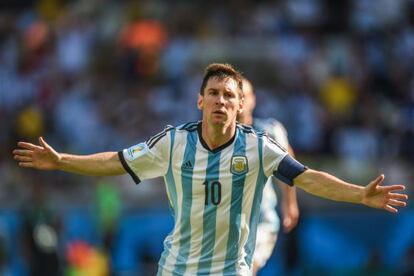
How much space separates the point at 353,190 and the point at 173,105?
1033 centimetres

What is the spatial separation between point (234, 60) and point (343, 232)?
3.55 meters

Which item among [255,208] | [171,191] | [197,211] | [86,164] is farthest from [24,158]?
[255,208]

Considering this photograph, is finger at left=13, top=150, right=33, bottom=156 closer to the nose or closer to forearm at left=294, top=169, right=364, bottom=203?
the nose

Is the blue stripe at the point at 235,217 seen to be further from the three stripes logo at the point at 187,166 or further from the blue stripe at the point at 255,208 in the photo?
the three stripes logo at the point at 187,166

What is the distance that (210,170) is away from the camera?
23.5ft

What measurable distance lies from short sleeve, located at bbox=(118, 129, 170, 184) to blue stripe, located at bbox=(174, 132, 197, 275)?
0.14m

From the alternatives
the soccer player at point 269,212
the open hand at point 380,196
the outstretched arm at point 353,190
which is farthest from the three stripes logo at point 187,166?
the soccer player at point 269,212

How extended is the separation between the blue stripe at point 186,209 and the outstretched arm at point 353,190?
27.0 inches

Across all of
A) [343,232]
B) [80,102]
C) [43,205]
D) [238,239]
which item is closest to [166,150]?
[238,239]

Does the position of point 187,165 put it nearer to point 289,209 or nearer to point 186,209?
point 186,209

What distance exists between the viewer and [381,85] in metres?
17.6

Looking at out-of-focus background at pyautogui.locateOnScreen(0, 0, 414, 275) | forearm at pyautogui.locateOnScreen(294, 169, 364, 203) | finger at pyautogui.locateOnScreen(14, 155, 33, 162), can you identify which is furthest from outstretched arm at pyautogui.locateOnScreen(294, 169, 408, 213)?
out-of-focus background at pyautogui.locateOnScreen(0, 0, 414, 275)

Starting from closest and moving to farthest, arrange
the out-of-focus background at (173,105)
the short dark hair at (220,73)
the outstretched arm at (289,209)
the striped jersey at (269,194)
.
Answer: the short dark hair at (220,73) < the outstretched arm at (289,209) < the striped jersey at (269,194) < the out-of-focus background at (173,105)

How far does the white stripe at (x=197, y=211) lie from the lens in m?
7.14
